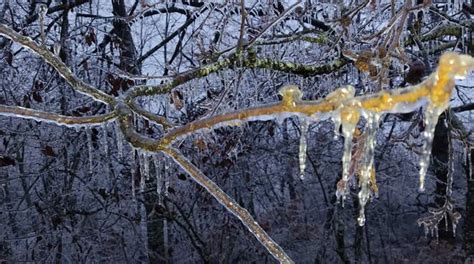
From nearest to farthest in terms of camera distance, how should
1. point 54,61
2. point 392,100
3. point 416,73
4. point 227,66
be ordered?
point 392,100, point 54,61, point 416,73, point 227,66

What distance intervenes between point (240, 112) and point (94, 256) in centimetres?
640

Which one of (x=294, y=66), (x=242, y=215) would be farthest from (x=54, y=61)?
(x=294, y=66)

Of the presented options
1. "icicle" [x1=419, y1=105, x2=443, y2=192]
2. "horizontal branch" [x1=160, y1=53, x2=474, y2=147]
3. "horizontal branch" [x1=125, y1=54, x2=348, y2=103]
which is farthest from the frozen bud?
"horizontal branch" [x1=160, y1=53, x2=474, y2=147]

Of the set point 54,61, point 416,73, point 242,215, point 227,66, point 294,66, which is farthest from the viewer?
point 294,66

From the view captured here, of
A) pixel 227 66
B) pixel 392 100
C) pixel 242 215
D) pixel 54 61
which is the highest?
pixel 227 66

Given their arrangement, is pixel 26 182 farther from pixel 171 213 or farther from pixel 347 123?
pixel 347 123

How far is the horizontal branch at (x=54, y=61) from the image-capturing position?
121 cm

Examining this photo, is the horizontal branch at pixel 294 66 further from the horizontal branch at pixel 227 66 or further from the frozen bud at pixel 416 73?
the frozen bud at pixel 416 73

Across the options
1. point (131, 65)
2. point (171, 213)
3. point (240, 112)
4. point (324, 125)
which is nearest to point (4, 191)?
point (171, 213)

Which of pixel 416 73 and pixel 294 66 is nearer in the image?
pixel 416 73

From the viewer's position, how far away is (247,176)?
24.3 ft

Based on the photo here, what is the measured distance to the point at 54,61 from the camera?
128cm

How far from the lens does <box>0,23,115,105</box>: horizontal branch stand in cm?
121

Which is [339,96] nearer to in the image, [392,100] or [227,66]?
[392,100]
